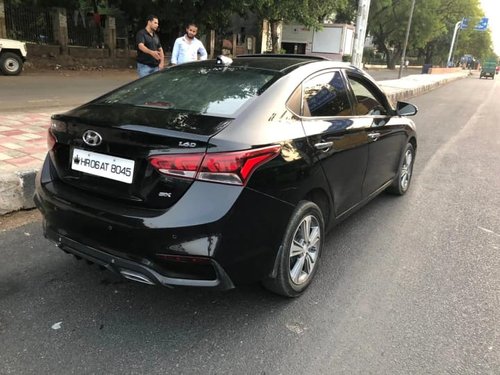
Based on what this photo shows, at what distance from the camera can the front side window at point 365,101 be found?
3.98 meters

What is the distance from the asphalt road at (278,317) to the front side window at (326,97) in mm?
1229

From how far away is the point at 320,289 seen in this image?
335 cm

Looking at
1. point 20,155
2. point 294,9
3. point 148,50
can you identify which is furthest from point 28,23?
point 20,155

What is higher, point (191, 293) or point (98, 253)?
point (98, 253)

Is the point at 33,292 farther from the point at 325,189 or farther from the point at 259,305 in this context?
the point at 325,189

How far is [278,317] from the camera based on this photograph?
9.77 ft

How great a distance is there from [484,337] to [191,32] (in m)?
6.64

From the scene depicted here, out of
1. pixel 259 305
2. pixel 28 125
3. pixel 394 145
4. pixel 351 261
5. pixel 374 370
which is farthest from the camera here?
pixel 28 125

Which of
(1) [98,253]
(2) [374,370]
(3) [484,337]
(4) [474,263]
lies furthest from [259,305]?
(4) [474,263]

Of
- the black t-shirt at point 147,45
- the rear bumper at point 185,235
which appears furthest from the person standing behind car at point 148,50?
the rear bumper at point 185,235

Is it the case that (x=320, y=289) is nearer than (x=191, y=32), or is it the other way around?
(x=320, y=289)

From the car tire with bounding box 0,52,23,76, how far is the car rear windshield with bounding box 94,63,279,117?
46.1ft

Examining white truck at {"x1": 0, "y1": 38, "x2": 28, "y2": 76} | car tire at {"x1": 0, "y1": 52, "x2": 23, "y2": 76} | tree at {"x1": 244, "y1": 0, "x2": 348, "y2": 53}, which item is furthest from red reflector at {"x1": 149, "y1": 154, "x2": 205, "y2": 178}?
tree at {"x1": 244, "y1": 0, "x2": 348, "y2": 53}

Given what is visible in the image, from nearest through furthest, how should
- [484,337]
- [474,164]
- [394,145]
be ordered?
[484,337], [394,145], [474,164]
